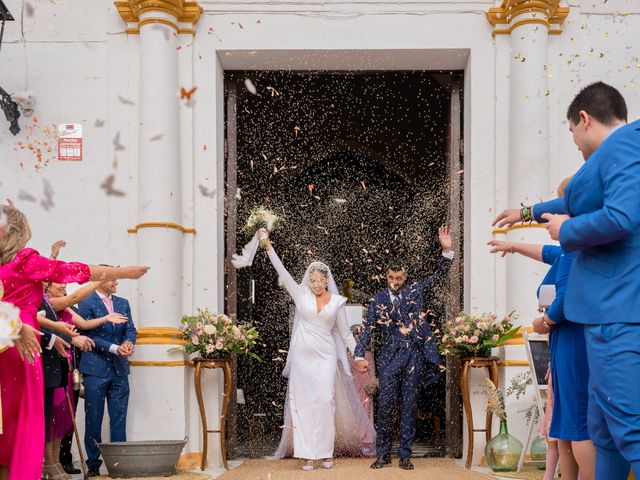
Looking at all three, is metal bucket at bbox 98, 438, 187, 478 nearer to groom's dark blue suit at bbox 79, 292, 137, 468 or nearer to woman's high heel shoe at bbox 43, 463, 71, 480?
woman's high heel shoe at bbox 43, 463, 71, 480

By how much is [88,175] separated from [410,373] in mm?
3273

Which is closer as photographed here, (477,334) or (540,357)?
(540,357)

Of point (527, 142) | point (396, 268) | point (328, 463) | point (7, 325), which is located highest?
point (527, 142)

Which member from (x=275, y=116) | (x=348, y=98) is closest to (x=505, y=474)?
(x=275, y=116)

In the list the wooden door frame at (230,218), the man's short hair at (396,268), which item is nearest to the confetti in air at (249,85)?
the wooden door frame at (230,218)

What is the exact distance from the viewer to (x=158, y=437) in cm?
807

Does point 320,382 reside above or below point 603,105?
below

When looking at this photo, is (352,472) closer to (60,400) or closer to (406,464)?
(406,464)

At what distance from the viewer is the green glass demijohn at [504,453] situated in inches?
304

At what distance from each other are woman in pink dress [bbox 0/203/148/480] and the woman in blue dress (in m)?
2.15

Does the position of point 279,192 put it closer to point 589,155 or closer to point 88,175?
point 88,175

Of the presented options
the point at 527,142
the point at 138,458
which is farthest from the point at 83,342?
the point at 527,142

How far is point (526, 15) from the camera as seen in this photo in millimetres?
8375

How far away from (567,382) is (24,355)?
263 centimetres
